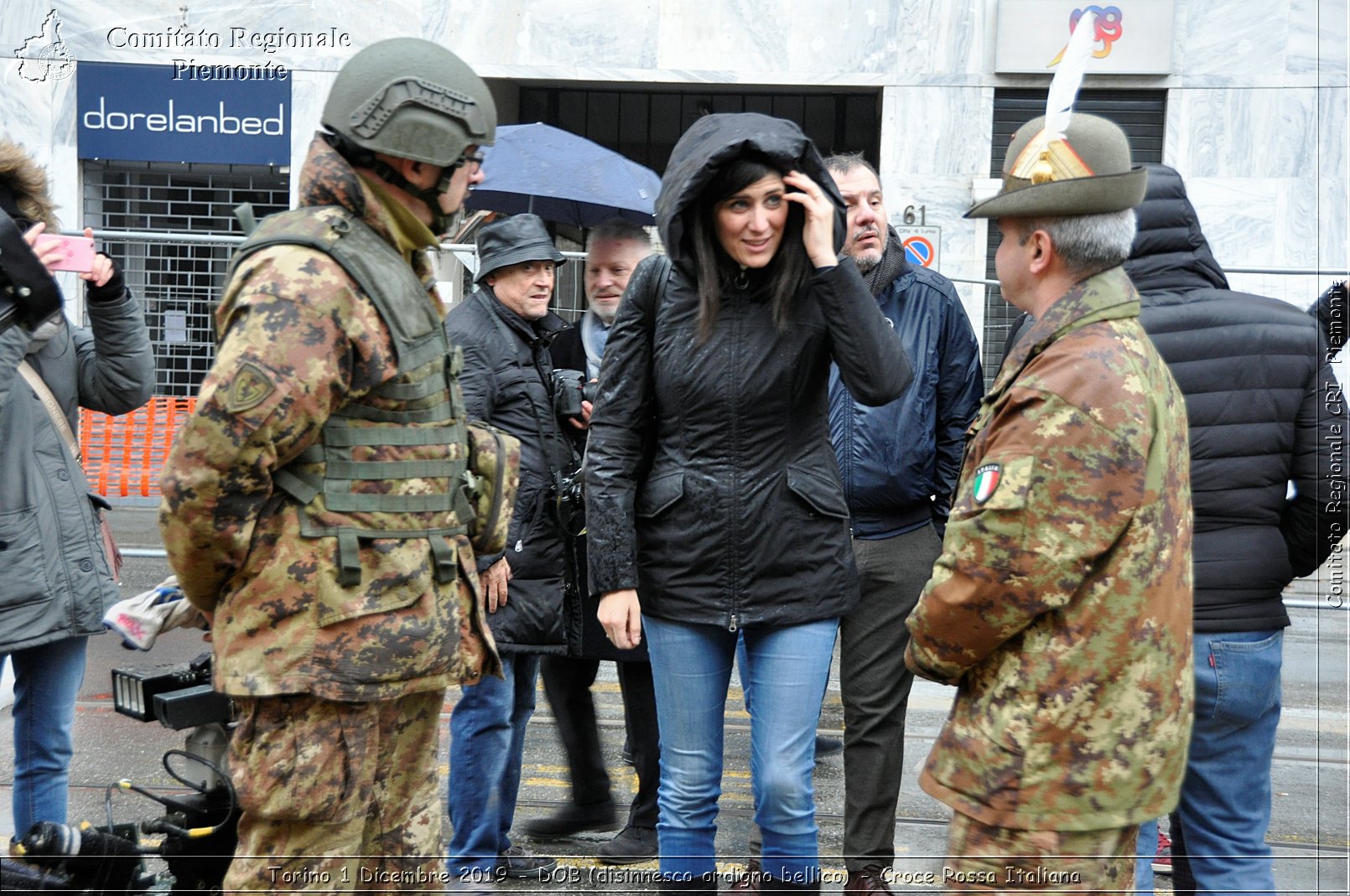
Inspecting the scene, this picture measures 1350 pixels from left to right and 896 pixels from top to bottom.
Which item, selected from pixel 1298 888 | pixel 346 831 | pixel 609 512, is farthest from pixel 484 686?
pixel 1298 888

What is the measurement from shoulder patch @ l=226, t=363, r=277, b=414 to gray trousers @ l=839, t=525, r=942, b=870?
7.24 feet

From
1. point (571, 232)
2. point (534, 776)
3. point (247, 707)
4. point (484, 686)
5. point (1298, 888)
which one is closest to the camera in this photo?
point (247, 707)

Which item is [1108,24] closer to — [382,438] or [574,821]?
[574,821]

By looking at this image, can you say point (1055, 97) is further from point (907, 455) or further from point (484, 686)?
point (484, 686)

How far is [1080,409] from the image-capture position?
2422 mm

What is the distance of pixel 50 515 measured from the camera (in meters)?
3.70

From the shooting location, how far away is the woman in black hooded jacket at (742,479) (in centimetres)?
340

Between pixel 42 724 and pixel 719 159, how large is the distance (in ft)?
8.29

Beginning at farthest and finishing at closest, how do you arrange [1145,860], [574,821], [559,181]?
[559,181], [574,821], [1145,860]

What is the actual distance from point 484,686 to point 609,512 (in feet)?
3.06

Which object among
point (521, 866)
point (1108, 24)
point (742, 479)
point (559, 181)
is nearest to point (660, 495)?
point (742, 479)

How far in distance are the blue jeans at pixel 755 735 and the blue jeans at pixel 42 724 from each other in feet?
5.72

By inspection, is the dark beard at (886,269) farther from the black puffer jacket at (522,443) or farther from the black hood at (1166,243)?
the black puffer jacket at (522,443)

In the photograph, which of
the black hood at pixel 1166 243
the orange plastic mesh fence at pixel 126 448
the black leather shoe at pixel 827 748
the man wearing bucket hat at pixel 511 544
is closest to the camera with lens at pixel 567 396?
the man wearing bucket hat at pixel 511 544
